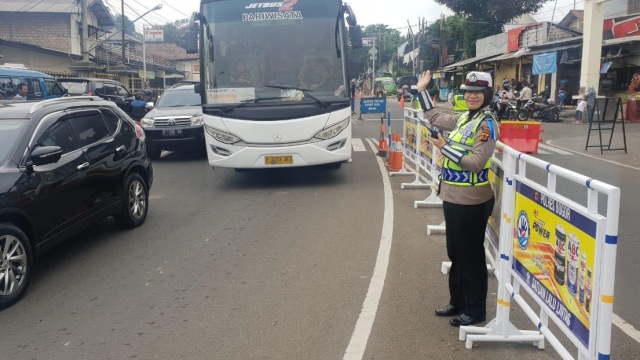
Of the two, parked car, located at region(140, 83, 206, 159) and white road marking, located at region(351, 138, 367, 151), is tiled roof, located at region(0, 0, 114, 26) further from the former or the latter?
parked car, located at region(140, 83, 206, 159)

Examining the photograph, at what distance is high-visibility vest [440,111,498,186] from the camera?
4.02 meters

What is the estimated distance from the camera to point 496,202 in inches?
168

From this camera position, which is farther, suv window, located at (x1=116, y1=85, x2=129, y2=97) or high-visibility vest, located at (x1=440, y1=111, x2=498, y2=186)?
suv window, located at (x1=116, y1=85, x2=129, y2=97)

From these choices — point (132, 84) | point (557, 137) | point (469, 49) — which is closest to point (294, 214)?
point (557, 137)

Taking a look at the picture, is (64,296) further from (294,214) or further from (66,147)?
(294,214)

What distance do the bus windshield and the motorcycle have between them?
1656cm

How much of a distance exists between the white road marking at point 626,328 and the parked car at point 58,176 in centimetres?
491

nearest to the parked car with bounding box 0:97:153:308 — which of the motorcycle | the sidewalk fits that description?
the sidewalk

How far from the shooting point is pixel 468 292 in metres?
4.32

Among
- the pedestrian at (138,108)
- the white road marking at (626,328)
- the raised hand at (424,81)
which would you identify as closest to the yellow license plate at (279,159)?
the raised hand at (424,81)

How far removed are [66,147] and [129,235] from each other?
1.51m

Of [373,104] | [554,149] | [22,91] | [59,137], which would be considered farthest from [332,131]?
[22,91]

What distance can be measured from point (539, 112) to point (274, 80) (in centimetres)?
1823

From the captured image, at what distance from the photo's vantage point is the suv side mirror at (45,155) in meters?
5.44
